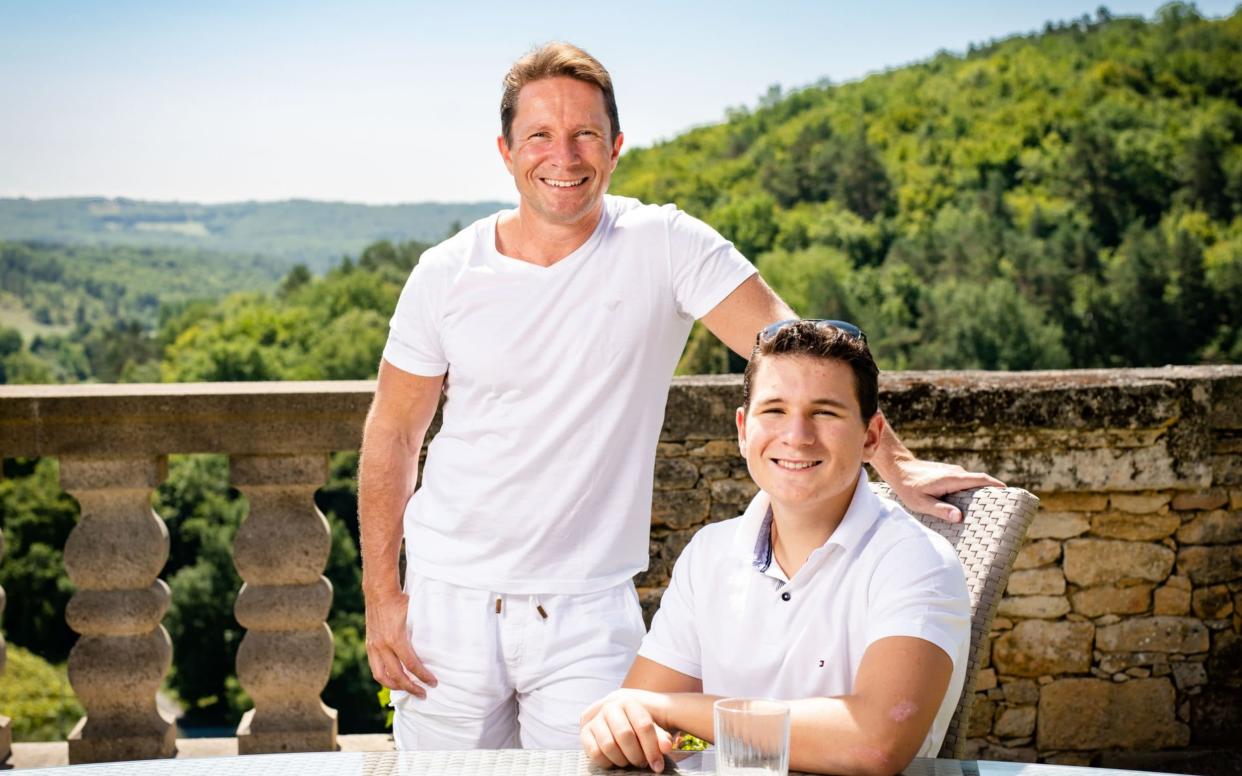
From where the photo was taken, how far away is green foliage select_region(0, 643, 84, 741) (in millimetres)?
31328

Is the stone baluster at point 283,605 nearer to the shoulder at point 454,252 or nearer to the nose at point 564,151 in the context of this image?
the shoulder at point 454,252

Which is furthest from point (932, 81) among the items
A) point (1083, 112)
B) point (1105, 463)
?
point (1105, 463)

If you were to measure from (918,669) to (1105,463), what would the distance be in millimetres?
1773

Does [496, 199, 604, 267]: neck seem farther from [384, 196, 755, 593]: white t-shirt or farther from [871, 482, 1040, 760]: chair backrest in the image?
[871, 482, 1040, 760]: chair backrest

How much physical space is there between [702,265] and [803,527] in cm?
53

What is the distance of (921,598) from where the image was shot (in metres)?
1.50

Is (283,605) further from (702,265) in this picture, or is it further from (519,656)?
(702,265)

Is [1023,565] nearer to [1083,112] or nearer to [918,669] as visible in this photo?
[918,669]

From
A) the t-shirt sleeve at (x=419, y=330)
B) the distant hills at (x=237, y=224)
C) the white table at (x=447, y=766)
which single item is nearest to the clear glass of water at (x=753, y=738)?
the white table at (x=447, y=766)

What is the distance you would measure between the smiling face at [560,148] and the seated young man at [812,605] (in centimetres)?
46

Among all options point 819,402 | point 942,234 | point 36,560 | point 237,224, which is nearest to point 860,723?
point 819,402

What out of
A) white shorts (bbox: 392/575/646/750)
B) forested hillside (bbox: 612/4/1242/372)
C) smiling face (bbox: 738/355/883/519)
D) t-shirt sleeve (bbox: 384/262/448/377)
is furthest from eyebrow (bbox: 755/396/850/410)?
forested hillside (bbox: 612/4/1242/372)

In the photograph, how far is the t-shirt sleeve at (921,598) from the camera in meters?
1.49

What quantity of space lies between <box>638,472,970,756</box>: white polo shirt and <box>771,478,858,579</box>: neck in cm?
2
